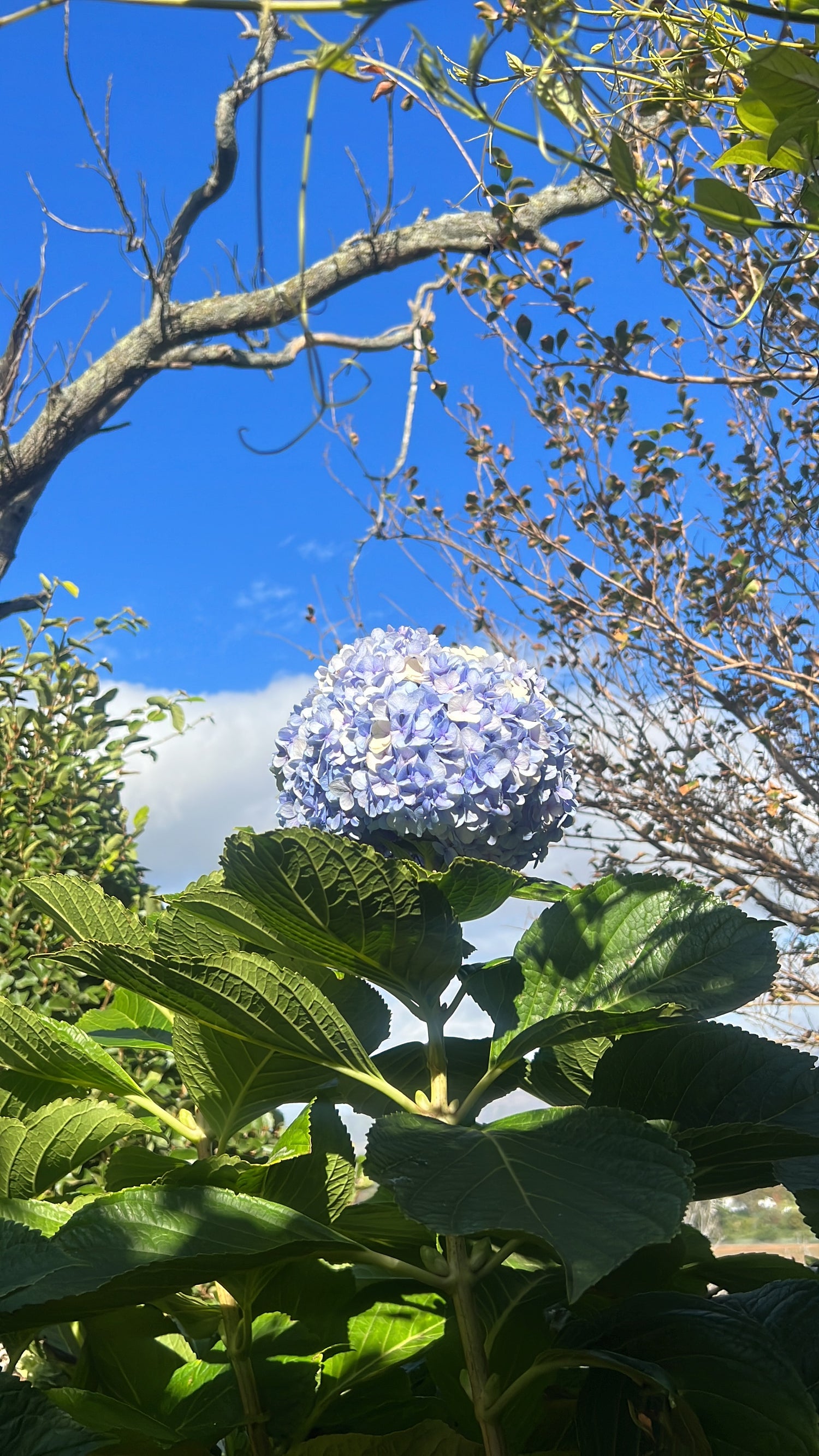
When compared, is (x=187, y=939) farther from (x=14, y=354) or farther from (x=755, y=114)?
(x=14, y=354)

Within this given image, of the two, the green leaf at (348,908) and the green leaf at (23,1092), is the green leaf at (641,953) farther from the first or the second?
the green leaf at (23,1092)

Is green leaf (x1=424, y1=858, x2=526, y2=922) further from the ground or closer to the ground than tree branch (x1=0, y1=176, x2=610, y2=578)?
closer to the ground

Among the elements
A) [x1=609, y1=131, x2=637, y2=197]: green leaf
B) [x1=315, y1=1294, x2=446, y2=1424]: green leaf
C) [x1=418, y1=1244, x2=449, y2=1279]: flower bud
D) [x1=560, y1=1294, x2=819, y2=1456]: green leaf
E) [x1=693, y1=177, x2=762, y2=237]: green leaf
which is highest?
[x1=609, y1=131, x2=637, y2=197]: green leaf

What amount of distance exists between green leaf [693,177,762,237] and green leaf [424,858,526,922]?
0.67m

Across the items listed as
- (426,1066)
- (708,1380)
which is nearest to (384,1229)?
(426,1066)

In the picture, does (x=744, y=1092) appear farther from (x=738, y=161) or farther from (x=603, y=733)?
(x=603, y=733)

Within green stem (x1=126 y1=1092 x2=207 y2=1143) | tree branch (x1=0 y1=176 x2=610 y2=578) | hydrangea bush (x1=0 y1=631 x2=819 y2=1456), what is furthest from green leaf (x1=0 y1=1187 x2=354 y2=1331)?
tree branch (x1=0 y1=176 x2=610 y2=578)

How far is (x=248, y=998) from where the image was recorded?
732 millimetres

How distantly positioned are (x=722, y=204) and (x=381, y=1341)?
1088 mm

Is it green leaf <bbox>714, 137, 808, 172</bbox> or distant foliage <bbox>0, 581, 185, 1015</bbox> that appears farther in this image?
distant foliage <bbox>0, 581, 185, 1015</bbox>

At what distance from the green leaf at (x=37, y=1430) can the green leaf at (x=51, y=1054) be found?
0.79ft

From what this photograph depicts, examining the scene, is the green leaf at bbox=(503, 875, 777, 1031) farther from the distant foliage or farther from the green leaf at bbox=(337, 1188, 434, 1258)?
the distant foliage

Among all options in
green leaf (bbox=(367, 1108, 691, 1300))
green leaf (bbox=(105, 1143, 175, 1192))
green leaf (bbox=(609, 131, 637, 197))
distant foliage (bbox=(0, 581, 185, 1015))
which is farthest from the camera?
distant foliage (bbox=(0, 581, 185, 1015))

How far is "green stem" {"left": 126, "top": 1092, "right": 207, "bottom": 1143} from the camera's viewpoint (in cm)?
97
